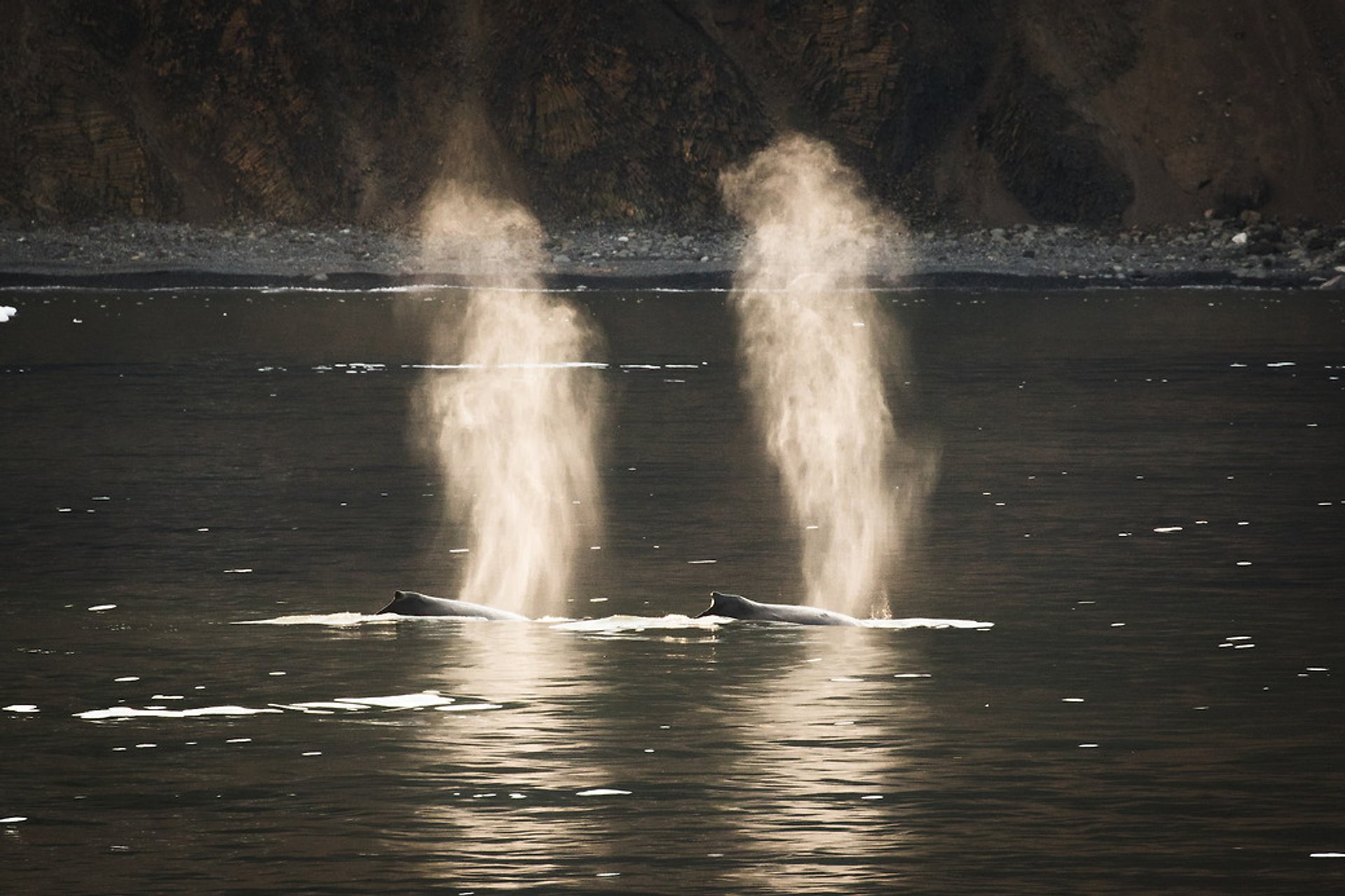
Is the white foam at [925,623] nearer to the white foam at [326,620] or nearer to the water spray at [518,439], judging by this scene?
the water spray at [518,439]

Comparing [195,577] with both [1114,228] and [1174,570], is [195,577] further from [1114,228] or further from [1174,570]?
[1114,228]

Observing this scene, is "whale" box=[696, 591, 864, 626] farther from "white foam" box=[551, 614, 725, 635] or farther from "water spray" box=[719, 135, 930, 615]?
"water spray" box=[719, 135, 930, 615]

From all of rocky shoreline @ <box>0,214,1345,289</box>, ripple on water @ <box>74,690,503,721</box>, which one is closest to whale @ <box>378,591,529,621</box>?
ripple on water @ <box>74,690,503,721</box>

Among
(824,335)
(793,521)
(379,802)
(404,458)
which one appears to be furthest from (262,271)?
(379,802)

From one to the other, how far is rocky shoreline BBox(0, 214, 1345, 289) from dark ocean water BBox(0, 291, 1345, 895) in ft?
164

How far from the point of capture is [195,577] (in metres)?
20.5

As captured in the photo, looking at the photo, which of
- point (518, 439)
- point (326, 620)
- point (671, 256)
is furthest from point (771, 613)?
point (671, 256)

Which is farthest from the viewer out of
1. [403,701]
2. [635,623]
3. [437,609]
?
[437,609]

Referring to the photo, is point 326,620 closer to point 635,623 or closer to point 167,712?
point 635,623

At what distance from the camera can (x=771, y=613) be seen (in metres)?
18.3

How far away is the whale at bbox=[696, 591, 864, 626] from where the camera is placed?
1816 centimetres

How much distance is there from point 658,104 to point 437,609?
281 ft

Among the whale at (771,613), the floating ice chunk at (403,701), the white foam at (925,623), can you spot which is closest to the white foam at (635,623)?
the whale at (771,613)

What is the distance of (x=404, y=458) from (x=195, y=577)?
997 centimetres
